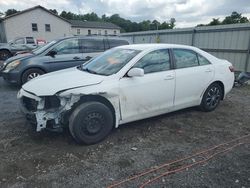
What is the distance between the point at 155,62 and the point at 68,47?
13.7 ft

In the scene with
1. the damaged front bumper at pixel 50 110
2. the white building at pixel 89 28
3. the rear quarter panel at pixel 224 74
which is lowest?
the damaged front bumper at pixel 50 110

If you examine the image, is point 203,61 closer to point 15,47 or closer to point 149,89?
point 149,89

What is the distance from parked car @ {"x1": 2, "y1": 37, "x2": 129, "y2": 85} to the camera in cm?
676

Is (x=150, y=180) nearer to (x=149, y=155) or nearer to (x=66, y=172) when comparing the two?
(x=149, y=155)

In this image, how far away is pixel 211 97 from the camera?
4891 mm

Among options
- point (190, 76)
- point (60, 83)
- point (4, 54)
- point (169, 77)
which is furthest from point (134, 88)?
point (4, 54)

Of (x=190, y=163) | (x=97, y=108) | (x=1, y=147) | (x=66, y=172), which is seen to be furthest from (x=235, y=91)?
(x=1, y=147)

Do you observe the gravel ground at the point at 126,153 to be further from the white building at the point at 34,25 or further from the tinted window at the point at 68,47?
the white building at the point at 34,25

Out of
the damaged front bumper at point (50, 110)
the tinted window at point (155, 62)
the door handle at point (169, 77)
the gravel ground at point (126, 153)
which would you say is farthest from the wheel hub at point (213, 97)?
the damaged front bumper at point (50, 110)

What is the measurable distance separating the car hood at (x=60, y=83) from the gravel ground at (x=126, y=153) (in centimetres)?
87

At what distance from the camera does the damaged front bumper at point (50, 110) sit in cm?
319

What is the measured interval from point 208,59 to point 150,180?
3196 mm

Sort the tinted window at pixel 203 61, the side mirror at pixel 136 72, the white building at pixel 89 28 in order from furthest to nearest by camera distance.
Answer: the white building at pixel 89 28 < the tinted window at pixel 203 61 < the side mirror at pixel 136 72

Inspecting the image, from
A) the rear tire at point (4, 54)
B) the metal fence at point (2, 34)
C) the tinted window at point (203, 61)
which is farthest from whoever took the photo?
the metal fence at point (2, 34)
